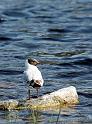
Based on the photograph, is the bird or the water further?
the bird

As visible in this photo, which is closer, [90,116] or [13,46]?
[90,116]

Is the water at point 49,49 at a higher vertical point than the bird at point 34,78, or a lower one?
lower

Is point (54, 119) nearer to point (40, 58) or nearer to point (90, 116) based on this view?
point (90, 116)

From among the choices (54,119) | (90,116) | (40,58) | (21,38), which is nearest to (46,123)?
(54,119)

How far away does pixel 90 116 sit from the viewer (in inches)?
A: 472

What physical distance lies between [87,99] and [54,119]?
102 inches

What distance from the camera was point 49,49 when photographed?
20422mm

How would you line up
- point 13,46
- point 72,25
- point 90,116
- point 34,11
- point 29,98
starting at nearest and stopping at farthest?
point 90,116 < point 29,98 < point 13,46 < point 72,25 < point 34,11

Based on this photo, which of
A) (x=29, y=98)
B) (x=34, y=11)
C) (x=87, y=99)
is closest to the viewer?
(x=29, y=98)

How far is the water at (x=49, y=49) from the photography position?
12344mm

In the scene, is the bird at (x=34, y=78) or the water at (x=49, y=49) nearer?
the water at (x=49, y=49)

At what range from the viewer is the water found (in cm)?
1234

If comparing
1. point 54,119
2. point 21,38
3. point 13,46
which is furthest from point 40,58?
point 54,119

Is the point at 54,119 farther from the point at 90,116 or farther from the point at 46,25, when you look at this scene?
the point at 46,25
